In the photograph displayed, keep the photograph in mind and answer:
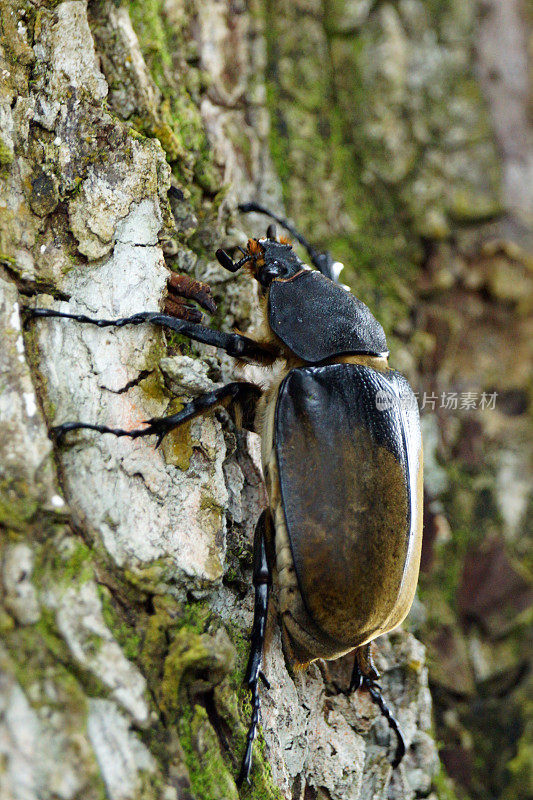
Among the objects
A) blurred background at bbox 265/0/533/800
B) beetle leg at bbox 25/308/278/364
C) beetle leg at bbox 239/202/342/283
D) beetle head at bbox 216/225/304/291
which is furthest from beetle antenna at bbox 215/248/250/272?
blurred background at bbox 265/0/533/800

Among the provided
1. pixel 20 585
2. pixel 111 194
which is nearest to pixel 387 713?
pixel 20 585

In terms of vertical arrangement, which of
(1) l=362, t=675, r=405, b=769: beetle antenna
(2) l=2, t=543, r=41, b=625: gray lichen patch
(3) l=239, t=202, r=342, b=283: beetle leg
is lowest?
(1) l=362, t=675, r=405, b=769: beetle antenna

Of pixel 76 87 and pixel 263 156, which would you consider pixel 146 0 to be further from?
pixel 263 156

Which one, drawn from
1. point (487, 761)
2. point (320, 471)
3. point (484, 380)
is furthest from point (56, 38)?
point (487, 761)

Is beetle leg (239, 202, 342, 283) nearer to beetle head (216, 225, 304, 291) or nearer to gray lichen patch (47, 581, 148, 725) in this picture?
beetle head (216, 225, 304, 291)

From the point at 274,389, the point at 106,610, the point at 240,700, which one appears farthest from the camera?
the point at 274,389

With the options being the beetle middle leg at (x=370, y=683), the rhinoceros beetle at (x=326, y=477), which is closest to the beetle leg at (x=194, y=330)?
the rhinoceros beetle at (x=326, y=477)
